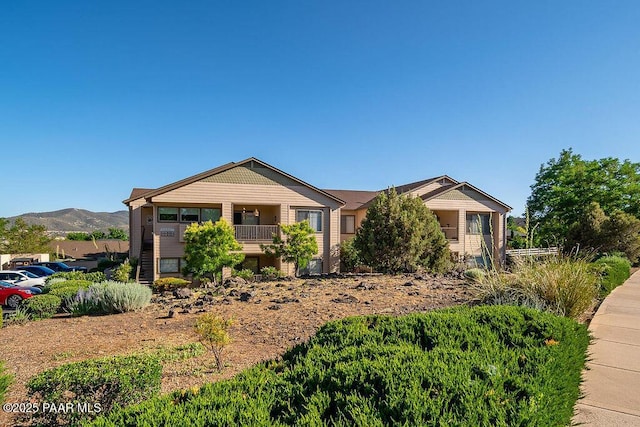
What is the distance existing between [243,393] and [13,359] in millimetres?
6055

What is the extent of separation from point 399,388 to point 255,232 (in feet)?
62.5

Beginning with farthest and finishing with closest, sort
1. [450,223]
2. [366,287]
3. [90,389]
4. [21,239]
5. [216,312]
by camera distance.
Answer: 1. [21,239]
2. [450,223]
3. [366,287]
4. [216,312]
5. [90,389]

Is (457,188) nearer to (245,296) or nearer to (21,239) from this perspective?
(245,296)

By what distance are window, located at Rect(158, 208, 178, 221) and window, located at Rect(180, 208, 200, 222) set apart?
333mm

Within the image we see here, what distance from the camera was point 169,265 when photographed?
20.2m

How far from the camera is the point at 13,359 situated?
6254 millimetres

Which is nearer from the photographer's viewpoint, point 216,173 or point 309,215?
point 216,173

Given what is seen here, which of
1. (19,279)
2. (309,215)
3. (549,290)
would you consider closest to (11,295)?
(19,279)

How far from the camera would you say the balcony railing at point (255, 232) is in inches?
816

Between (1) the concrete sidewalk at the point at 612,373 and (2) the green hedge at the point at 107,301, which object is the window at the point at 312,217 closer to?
(2) the green hedge at the point at 107,301

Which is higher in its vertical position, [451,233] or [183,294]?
[451,233]

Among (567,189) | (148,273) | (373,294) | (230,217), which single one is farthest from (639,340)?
(567,189)

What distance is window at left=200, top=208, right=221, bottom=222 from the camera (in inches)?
848

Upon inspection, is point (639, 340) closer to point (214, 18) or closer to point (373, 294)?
point (373, 294)
